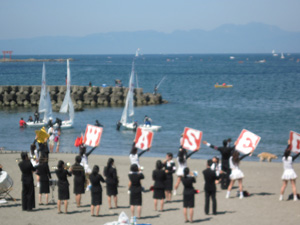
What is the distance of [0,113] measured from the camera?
185 feet

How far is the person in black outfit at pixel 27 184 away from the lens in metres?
14.8

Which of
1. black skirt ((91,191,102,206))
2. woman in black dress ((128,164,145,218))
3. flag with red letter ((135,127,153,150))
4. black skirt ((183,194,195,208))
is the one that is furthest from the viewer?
flag with red letter ((135,127,153,150))

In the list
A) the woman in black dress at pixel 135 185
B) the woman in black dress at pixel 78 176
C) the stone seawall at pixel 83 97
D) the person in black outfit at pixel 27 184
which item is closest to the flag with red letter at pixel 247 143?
the woman in black dress at pixel 135 185

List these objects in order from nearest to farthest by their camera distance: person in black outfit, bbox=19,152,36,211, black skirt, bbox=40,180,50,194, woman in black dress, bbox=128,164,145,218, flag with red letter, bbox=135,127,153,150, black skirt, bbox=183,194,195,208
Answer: black skirt, bbox=183,194,195,208, woman in black dress, bbox=128,164,145,218, person in black outfit, bbox=19,152,36,211, black skirt, bbox=40,180,50,194, flag with red letter, bbox=135,127,153,150

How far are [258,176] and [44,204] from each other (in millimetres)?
8493

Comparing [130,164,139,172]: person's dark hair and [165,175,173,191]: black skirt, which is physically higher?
[130,164,139,172]: person's dark hair

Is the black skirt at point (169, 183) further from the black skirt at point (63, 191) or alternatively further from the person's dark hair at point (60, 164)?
the person's dark hair at point (60, 164)

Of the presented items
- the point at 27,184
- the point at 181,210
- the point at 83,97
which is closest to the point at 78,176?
the point at 27,184

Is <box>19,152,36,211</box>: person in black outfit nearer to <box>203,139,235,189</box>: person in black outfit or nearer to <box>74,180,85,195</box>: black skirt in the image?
<box>74,180,85,195</box>: black skirt

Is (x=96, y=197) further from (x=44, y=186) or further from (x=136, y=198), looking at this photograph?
(x=44, y=186)

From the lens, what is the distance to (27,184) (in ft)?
49.1

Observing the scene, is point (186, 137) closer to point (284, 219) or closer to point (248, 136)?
point (248, 136)

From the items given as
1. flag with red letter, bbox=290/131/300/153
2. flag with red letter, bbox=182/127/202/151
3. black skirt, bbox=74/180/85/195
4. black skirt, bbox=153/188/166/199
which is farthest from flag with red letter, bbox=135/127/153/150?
flag with red letter, bbox=290/131/300/153

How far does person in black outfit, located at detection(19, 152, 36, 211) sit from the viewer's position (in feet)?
48.5
